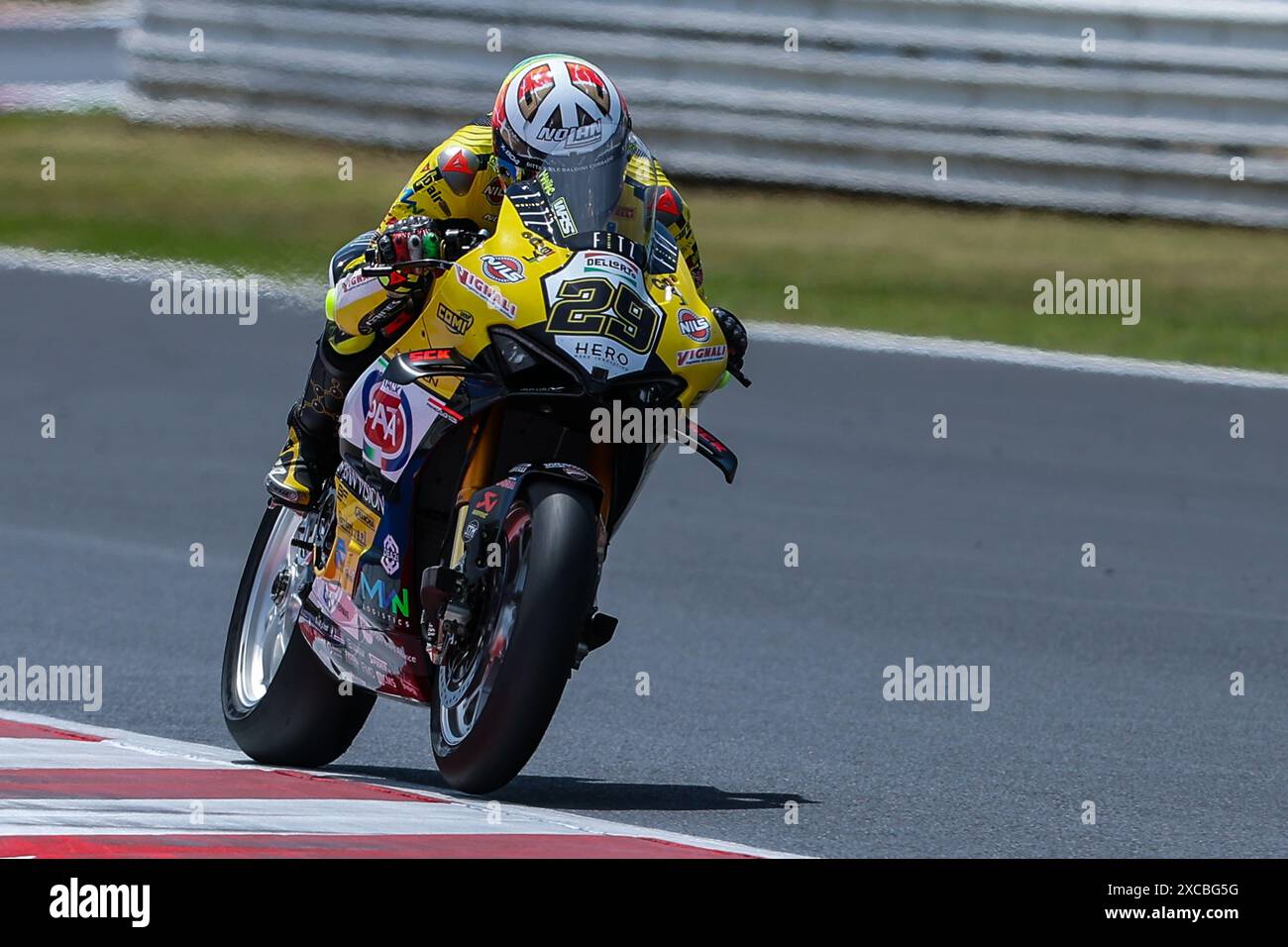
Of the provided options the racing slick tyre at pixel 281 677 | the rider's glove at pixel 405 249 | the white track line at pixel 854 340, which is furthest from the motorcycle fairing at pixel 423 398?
the white track line at pixel 854 340

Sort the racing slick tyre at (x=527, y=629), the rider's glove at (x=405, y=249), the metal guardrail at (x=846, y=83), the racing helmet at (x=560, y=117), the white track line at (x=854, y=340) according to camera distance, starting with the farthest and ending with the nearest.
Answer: the metal guardrail at (x=846, y=83)
the white track line at (x=854, y=340)
the rider's glove at (x=405, y=249)
the racing helmet at (x=560, y=117)
the racing slick tyre at (x=527, y=629)

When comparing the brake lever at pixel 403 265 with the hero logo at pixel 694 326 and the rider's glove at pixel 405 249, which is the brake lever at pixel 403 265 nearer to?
the rider's glove at pixel 405 249

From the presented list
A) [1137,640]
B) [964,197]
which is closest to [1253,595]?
[1137,640]

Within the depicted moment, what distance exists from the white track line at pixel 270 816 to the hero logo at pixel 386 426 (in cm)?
76

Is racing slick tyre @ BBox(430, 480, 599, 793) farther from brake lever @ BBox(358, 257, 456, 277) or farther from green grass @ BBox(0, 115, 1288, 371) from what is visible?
green grass @ BBox(0, 115, 1288, 371)

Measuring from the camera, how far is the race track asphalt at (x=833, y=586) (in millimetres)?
6109

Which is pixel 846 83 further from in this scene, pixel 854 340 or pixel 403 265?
pixel 403 265

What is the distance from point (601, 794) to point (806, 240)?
8812 mm

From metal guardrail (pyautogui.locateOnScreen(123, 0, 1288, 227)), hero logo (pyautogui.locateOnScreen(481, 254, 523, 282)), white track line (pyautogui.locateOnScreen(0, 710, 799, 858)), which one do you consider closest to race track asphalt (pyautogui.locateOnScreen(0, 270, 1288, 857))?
white track line (pyautogui.locateOnScreen(0, 710, 799, 858))

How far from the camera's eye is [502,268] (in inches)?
210

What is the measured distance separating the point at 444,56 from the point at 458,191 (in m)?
9.42

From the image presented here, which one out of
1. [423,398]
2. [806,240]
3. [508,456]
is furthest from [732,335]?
[806,240]

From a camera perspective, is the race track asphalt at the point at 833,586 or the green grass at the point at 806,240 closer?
the race track asphalt at the point at 833,586

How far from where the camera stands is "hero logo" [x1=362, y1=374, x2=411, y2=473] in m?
5.57
